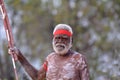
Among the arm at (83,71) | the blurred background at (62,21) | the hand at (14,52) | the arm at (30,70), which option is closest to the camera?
the arm at (83,71)

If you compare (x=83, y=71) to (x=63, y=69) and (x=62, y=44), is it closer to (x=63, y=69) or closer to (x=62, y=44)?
(x=63, y=69)

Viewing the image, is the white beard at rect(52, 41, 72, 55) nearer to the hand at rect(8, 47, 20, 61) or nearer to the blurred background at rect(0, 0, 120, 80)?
the hand at rect(8, 47, 20, 61)

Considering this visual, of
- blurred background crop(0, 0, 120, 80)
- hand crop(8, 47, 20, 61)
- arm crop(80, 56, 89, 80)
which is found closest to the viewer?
arm crop(80, 56, 89, 80)

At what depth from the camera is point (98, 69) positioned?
11391 millimetres

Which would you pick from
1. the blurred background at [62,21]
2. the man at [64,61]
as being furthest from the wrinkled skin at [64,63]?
the blurred background at [62,21]

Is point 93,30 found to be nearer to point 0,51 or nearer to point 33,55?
point 33,55

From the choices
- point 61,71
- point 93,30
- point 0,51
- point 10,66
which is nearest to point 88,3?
point 93,30

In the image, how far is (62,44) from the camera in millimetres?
7117

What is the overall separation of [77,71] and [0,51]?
783cm

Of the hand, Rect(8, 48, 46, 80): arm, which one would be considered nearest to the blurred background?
Rect(8, 48, 46, 80): arm

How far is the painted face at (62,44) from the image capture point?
7109 millimetres

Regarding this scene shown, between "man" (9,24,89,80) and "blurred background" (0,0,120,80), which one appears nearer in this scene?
"man" (9,24,89,80)

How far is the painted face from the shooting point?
7.11m

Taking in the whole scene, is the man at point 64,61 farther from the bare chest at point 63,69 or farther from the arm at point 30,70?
the arm at point 30,70
